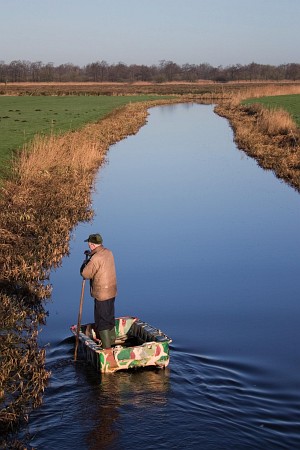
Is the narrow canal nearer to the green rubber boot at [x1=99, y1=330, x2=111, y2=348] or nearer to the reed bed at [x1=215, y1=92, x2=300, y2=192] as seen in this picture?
the green rubber boot at [x1=99, y1=330, x2=111, y2=348]

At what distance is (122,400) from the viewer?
30.0 ft

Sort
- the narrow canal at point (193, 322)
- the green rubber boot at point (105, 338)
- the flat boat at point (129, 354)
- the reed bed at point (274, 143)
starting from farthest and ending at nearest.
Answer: the reed bed at point (274, 143), the green rubber boot at point (105, 338), the flat boat at point (129, 354), the narrow canal at point (193, 322)

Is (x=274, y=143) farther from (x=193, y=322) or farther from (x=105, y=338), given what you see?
(x=105, y=338)

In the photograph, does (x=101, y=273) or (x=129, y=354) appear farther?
(x=101, y=273)

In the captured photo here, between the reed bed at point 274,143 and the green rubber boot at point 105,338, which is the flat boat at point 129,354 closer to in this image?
Result: the green rubber boot at point 105,338

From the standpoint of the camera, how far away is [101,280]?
10.3 meters

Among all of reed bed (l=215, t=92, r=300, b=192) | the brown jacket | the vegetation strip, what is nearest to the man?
the brown jacket

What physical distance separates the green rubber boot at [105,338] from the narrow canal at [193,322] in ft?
1.73

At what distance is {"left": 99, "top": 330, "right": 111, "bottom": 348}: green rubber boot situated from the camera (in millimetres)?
10617

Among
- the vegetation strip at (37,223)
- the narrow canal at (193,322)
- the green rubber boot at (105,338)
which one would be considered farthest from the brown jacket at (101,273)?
the vegetation strip at (37,223)

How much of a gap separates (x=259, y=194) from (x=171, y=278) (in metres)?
11.4

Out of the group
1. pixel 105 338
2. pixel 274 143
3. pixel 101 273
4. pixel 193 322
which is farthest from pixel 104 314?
pixel 274 143

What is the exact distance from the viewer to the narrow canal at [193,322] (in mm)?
8336

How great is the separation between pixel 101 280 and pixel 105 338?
0.98 meters
